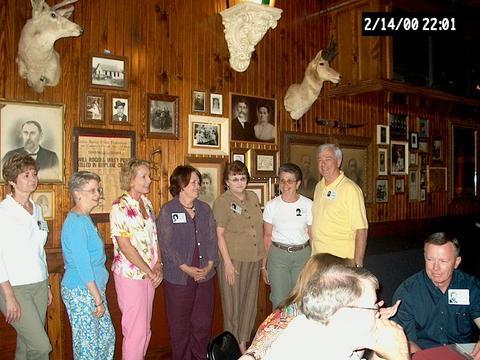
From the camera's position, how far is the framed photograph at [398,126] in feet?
18.8

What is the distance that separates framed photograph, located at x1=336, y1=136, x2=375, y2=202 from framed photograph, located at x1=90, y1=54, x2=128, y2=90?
2.56 meters

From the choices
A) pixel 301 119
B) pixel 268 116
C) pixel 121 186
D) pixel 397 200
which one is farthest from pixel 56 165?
pixel 397 200

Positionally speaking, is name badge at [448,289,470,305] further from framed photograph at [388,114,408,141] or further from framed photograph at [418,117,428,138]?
framed photograph at [418,117,428,138]

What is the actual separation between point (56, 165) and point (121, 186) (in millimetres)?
503

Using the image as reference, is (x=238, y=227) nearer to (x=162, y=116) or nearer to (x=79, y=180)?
(x=162, y=116)

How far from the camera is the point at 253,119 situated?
441cm

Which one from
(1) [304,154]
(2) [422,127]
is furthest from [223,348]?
(2) [422,127]

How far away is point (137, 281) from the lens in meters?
3.15

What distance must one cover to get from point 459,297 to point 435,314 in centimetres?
15

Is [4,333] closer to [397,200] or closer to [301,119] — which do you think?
[301,119]

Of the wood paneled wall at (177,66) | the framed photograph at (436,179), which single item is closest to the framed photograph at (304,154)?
the wood paneled wall at (177,66)

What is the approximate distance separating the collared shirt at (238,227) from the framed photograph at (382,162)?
2429 millimetres

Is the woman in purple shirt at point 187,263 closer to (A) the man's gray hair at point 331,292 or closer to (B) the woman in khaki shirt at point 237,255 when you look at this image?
(B) the woman in khaki shirt at point 237,255

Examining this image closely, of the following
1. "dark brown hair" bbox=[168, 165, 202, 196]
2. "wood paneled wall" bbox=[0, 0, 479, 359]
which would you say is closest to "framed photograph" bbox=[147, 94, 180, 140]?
"wood paneled wall" bbox=[0, 0, 479, 359]
